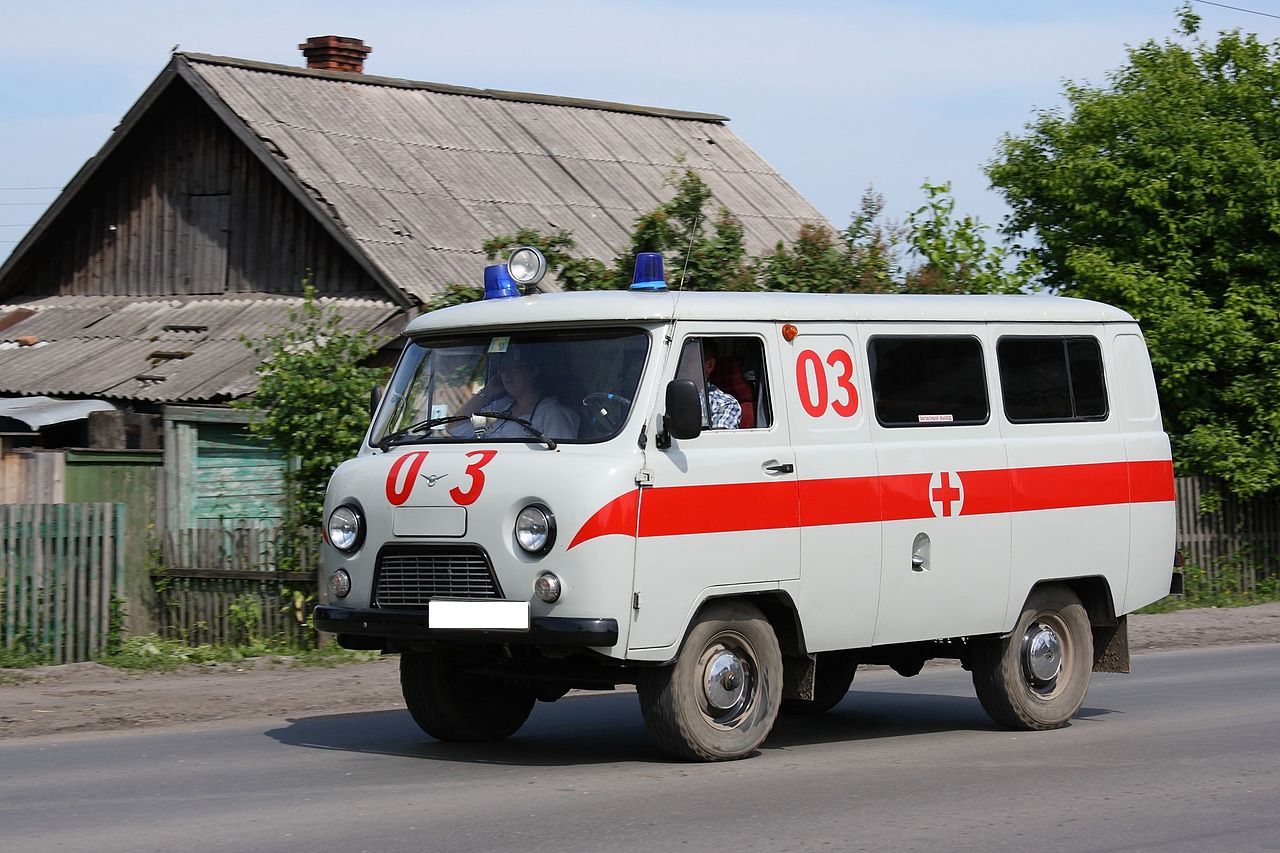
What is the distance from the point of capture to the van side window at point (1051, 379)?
10367mm

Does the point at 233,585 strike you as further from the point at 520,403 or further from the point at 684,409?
the point at 684,409

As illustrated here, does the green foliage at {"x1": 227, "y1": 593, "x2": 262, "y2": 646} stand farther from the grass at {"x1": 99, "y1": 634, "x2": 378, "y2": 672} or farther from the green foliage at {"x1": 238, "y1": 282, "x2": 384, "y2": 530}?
the green foliage at {"x1": 238, "y1": 282, "x2": 384, "y2": 530}

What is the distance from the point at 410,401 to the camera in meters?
9.59

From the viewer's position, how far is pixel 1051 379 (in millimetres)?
10617

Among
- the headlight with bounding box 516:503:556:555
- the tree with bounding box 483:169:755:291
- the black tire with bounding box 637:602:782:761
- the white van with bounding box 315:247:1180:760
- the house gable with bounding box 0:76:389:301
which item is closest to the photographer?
the headlight with bounding box 516:503:556:555

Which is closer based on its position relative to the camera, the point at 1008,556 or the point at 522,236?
the point at 1008,556

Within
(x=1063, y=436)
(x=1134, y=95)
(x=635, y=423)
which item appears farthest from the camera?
(x=1134, y=95)

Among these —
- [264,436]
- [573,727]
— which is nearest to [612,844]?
[573,727]

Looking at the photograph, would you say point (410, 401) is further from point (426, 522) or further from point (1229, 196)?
point (1229, 196)

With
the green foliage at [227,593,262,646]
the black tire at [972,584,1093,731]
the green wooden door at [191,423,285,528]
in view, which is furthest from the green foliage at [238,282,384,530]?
the black tire at [972,584,1093,731]

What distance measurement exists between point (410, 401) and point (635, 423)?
156cm

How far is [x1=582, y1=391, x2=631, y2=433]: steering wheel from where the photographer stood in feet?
28.6

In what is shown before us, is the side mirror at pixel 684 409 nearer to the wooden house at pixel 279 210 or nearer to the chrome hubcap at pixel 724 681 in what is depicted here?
the chrome hubcap at pixel 724 681

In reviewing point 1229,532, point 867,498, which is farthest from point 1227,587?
point 867,498
